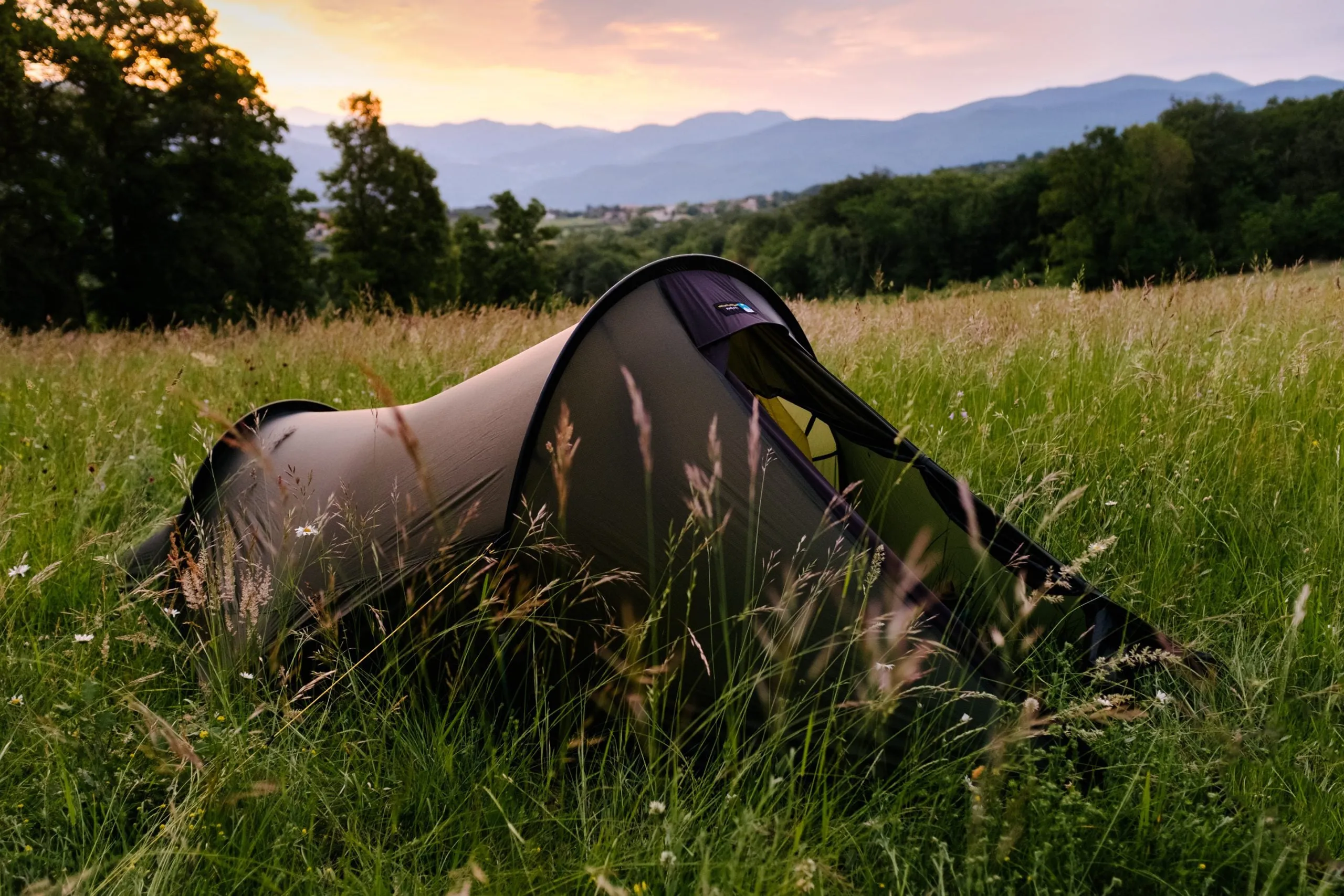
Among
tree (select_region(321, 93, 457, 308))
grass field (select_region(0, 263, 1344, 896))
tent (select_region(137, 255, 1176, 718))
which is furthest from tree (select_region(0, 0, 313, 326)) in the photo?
tent (select_region(137, 255, 1176, 718))

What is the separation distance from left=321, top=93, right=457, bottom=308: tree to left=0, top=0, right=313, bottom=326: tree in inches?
165

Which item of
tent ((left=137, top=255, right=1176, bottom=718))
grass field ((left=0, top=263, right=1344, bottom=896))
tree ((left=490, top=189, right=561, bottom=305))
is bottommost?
grass field ((left=0, top=263, right=1344, bottom=896))

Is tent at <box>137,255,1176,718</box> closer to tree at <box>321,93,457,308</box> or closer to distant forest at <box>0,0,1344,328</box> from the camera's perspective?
distant forest at <box>0,0,1344,328</box>

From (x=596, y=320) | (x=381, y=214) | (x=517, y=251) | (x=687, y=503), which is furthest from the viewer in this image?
(x=517, y=251)

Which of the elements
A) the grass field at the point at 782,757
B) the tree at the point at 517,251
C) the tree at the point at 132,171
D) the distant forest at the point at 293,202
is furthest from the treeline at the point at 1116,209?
the grass field at the point at 782,757

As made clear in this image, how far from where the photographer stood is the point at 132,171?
21.2 meters

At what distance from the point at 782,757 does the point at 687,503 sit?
2.06ft

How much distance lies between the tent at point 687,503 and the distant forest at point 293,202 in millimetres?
2984

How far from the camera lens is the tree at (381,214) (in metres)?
27.9

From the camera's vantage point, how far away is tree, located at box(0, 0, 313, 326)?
1869 centimetres

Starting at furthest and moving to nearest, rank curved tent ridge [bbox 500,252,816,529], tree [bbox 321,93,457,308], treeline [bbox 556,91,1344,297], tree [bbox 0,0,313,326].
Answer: treeline [bbox 556,91,1344,297] < tree [bbox 321,93,457,308] < tree [bbox 0,0,313,326] < curved tent ridge [bbox 500,252,816,529]

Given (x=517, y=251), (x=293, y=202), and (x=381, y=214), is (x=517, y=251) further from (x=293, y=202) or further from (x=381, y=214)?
(x=293, y=202)

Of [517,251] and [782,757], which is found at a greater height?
[517,251]

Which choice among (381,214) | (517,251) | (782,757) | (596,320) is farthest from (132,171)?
(782,757)
